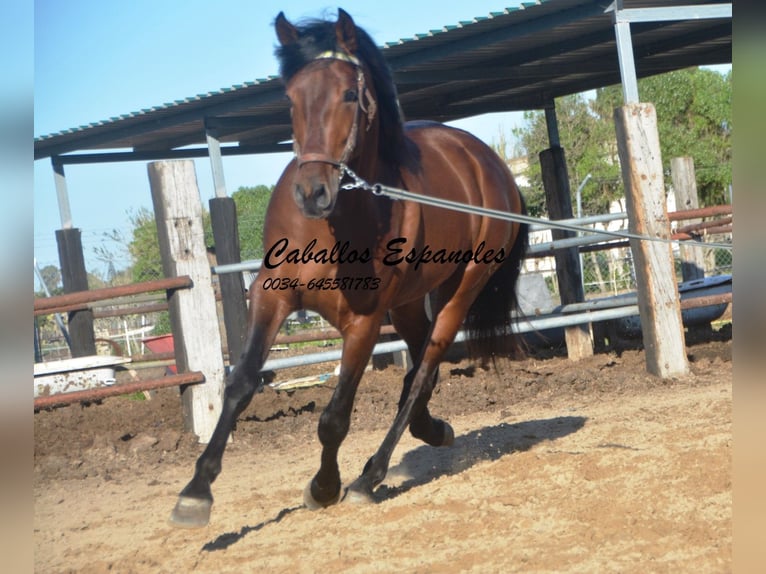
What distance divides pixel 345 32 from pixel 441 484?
230cm

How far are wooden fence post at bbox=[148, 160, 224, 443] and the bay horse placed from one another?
195 centimetres

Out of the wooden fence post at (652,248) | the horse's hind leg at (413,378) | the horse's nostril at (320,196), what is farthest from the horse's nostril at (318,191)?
the wooden fence post at (652,248)

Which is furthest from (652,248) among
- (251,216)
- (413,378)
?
(251,216)

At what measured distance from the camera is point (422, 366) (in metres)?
4.81

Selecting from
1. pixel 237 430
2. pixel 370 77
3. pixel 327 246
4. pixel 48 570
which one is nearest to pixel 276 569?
pixel 48 570

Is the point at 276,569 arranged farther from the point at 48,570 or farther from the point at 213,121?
the point at 213,121

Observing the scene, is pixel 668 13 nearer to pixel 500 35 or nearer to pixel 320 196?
pixel 500 35

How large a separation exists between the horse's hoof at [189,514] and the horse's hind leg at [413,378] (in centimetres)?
159

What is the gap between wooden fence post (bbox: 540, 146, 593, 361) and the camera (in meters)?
8.95

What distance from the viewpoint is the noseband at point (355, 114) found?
3.37 m

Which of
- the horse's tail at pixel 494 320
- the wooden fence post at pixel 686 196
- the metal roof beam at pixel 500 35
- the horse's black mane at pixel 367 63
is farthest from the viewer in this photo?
the wooden fence post at pixel 686 196

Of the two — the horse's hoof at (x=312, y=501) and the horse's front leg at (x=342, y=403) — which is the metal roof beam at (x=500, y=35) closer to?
the horse's front leg at (x=342, y=403)

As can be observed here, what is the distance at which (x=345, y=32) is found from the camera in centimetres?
384
